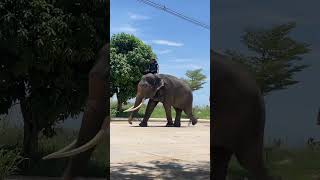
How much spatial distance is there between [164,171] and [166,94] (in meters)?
1.17

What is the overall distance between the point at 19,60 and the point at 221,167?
3221 mm

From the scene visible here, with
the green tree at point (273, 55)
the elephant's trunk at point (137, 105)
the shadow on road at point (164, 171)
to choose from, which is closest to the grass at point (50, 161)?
the elephant's trunk at point (137, 105)

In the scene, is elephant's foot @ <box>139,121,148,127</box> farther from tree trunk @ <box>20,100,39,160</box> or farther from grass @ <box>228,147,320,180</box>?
grass @ <box>228,147,320,180</box>

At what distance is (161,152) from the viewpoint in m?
7.67

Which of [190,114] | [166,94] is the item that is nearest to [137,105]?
[166,94]

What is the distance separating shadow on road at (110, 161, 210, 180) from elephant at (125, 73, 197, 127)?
54 centimetres

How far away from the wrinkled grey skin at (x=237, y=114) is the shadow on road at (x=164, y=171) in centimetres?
86

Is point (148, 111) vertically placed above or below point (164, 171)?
above

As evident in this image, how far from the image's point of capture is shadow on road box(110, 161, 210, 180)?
764cm

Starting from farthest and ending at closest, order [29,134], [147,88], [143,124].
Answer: [29,134] → [143,124] → [147,88]

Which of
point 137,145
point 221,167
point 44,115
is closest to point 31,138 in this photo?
point 44,115

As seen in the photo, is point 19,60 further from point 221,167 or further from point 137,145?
point 221,167

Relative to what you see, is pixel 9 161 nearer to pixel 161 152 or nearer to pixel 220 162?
pixel 161 152

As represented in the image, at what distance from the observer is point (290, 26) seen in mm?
6863
